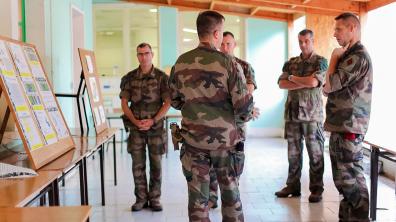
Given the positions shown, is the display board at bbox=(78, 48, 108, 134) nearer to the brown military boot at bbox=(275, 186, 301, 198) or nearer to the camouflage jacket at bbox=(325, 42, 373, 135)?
the brown military boot at bbox=(275, 186, 301, 198)

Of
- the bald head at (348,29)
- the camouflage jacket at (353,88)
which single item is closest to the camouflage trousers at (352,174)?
the camouflage jacket at (353,88)

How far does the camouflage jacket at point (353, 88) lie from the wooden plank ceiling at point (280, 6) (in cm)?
269

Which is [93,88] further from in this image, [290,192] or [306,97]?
[290,192]

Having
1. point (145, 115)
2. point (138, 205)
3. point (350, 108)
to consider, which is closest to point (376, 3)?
point (350, 108)

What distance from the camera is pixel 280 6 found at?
322 inches

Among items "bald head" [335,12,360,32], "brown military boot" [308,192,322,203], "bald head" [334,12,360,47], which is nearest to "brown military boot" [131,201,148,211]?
"brown military boot" [308,192,322,203]

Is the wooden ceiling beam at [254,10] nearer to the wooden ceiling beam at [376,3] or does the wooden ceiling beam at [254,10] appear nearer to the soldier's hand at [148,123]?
the wooden ceiling beam at [376,3]

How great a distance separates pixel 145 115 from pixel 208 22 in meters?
1.68

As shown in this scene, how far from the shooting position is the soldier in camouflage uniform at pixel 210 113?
8.72 feet

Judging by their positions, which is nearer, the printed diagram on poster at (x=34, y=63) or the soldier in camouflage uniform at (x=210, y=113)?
the soldier in camouflage uniform at (x=210, y=113)

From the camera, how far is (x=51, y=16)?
17.6 ft

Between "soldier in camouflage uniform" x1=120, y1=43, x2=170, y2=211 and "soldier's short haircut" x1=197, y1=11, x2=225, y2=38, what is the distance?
59.5 inches

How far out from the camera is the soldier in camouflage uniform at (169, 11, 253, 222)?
105 inches

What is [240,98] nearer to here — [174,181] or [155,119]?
[155,119]
